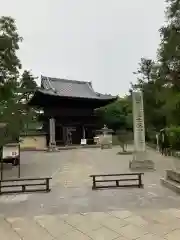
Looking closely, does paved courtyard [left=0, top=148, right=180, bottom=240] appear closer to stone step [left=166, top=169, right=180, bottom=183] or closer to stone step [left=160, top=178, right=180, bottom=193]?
stone step [left=160, top=178, right=180, bottom=193]

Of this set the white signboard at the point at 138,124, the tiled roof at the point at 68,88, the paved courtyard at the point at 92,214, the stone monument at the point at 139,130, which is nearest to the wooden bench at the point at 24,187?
the paved courtyard at the point at 92,214

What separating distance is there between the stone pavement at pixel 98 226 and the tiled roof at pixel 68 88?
2503 centimetres

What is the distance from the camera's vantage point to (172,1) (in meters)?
13.4

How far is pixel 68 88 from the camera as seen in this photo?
113 ft

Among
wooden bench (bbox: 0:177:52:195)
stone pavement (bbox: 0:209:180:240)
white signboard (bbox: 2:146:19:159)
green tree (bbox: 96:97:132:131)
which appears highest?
A: green tree (bbox: 96:97:132:131)

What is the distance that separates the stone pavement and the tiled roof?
82.1ft

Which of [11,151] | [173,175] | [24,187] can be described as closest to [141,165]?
[173,175]

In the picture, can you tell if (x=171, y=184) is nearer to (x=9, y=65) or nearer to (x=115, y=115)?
(x=9, y=65)

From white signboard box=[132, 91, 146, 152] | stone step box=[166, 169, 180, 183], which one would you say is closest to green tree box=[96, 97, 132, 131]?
white signboard box=[132, 91, 146, 152]

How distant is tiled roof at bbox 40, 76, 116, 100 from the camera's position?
3162 cm

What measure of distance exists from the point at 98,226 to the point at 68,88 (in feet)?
99.0

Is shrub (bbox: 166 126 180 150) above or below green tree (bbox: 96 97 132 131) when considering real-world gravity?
below

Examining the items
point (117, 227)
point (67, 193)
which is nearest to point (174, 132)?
point (67, 193)

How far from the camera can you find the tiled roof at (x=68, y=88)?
31.6m
